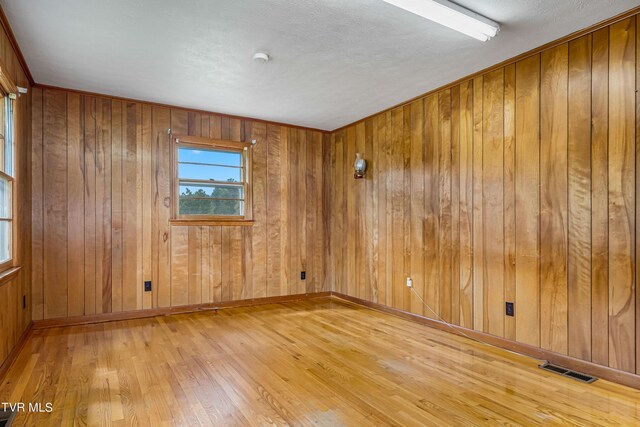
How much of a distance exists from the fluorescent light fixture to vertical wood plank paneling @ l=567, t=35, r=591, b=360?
70 cm

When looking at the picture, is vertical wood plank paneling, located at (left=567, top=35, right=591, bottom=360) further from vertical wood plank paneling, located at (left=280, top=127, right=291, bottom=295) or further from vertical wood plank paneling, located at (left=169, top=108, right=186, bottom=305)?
vertical wood plank paneling, located at (left=169, top=108, right=186, bottom=305)

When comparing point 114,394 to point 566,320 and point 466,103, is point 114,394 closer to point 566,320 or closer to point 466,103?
point 566,320

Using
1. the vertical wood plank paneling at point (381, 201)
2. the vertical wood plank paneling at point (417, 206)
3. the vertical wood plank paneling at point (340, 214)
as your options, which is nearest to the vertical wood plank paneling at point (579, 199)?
the vertical wood plank paneling at point (417, 206)

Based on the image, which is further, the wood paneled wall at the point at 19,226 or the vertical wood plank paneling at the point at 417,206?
the vertical wood plank paneling at the point at 417,206

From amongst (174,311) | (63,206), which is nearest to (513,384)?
(174,311)

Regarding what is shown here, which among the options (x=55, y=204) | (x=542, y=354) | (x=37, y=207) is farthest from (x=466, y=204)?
(x=37, y=207)

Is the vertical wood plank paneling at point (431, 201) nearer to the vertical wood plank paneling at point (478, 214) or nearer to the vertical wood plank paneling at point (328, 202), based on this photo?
the vertical wood plank paneling at point (478, 214)

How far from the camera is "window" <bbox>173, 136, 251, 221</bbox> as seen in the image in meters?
4.31

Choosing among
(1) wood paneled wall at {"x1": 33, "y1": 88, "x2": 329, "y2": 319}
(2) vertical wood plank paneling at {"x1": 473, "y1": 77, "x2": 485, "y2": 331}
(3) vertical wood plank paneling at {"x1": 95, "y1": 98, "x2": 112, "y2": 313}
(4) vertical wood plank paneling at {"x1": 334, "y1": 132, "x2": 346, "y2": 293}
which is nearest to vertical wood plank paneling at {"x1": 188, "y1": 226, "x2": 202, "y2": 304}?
(1) wood paneled wall at {"x1": 33, "y1": 88, "x2": 329, "y2": 319}

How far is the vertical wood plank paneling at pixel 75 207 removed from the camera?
3.71 metres

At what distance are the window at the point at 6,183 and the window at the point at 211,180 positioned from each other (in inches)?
62.6

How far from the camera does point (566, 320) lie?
264 cm

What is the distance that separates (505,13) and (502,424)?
2.43 m

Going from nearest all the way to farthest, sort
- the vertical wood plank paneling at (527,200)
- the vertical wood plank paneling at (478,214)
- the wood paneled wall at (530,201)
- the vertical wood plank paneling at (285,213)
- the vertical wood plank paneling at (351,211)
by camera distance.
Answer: the wood paneled wall at (530,201) < the vertical wood plank paneling at (527,200) < the vertical wood plank paneling at (478,214) < the vertical wood plank paneling at (351,211) < the vertical wood plank paneling at (285,213)
